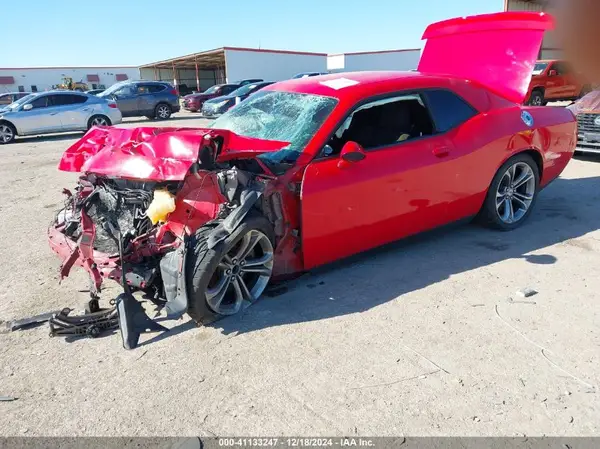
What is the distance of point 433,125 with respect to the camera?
4.29 meters

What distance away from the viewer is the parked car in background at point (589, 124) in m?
7.99

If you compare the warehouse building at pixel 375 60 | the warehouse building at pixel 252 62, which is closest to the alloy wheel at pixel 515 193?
the warehouse building at pixel 252 62

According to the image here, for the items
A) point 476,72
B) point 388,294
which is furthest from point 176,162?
point 476,72

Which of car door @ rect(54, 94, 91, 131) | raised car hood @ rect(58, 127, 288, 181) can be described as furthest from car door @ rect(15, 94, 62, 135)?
raised car hood @ rect(58, 127, 288, 181)

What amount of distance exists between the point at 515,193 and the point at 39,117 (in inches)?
592

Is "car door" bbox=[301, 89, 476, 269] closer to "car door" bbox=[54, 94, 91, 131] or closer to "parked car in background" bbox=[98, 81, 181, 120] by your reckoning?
"car door" bbox=[54, 94, 91, 131]

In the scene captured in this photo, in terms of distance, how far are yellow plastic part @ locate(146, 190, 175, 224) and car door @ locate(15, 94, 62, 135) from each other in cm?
1426

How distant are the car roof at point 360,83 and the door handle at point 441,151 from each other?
634 millimetres

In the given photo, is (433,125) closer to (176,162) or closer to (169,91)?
(176,162)


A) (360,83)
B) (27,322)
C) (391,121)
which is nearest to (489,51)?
(391,121)

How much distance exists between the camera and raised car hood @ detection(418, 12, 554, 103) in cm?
493

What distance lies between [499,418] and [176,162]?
2420 millimetres

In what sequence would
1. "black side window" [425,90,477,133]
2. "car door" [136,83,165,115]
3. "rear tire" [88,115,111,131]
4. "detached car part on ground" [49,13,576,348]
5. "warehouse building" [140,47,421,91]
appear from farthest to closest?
"warehouse building" [140,47,421,91] < "car door" [136,83,165,115] < "rear tire" [88,115,111,131] < "black side window" [425,90,477,133] < "detached car part on ground" [49,13,576,348]

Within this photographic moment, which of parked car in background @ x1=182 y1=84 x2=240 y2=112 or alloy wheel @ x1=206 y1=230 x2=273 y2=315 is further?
parked car in background @ x1=182 y1=84 x2=240 y2=112
